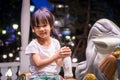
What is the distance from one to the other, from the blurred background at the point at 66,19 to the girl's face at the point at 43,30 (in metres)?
3.32

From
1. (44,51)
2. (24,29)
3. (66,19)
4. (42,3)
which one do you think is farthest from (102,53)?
(66,19)

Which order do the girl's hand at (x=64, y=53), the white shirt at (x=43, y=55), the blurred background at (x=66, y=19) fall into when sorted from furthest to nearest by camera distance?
1. the blurred background at (x=66, y=19)
2. the white shirt at (x=43, y=55)
3. the girl's hand at (x=64, y=53)

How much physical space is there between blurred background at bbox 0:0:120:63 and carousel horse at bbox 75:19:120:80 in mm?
3015

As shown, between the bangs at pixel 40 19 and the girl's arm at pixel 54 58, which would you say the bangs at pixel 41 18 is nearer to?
the bangs at pixel 40 19

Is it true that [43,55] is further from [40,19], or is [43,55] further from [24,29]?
[24,29]

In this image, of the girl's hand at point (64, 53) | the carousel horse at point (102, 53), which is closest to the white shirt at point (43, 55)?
the girl's hand at point (64, 53)

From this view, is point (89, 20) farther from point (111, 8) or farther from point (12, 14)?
point (12, 14)

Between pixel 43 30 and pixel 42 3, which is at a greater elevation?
pixel 42 3

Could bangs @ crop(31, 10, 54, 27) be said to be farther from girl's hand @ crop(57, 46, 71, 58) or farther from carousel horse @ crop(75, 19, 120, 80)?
carousel horse @ crop(75, 19, 120, 80)

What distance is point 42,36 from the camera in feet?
7.14

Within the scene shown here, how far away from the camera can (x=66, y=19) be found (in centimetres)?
587

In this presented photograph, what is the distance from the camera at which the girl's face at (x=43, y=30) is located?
2.18 metres

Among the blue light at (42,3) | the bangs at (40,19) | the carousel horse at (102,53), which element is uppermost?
the blue light at (42,3)

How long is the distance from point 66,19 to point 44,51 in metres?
3.76
